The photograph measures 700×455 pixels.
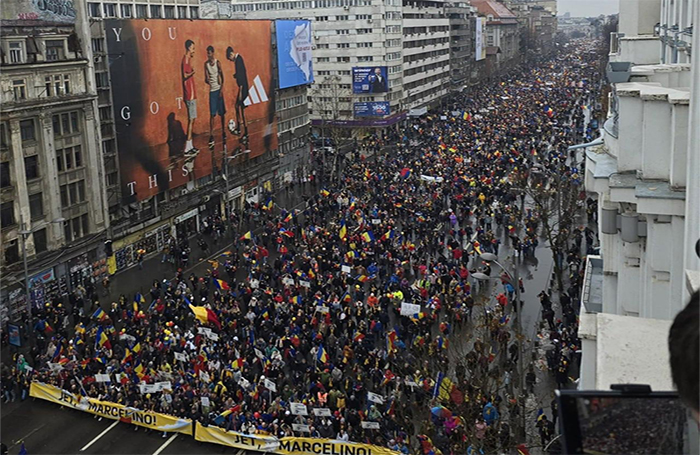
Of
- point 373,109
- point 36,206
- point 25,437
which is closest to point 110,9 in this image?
point 36,206

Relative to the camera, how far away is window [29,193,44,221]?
124 ft

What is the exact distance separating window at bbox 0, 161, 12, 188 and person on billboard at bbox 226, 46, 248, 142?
69.8 feet

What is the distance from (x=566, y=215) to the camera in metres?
38.4

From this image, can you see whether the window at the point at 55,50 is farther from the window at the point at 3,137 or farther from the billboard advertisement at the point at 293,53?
the billboard advertisement at the point at 293,53

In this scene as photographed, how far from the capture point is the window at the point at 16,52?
3650 centimetres

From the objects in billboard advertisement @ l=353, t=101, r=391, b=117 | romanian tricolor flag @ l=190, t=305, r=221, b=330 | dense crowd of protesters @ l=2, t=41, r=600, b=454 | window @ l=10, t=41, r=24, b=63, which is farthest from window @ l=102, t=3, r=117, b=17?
billboard advertisement @ l=353, t=101, r=391, b=117

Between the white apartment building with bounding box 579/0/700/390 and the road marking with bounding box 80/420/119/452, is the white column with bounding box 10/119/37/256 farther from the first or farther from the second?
the white apartment building with bounding box 579/0/700/390

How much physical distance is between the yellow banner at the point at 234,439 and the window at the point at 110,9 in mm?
32033

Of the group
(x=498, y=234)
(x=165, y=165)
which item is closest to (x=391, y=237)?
(x=498, y=234)

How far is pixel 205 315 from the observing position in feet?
93.4

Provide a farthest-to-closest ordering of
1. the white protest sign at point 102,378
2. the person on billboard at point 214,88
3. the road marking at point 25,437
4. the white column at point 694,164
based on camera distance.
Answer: the person on billboard at point 214,88
the white protest sign at point 102,378
the road marking at point 25,437
the white column at point 694,164

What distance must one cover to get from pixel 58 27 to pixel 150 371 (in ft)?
72.7

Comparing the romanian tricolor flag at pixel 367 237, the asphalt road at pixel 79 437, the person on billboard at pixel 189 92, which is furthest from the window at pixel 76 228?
the asphalt road at pixel 79 437

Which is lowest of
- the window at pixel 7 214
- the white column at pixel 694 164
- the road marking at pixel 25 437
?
the road marking at pixel 25 437
